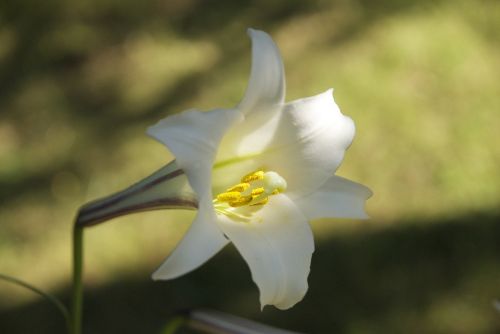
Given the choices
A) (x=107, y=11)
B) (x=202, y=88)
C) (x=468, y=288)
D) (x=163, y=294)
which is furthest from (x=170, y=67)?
(x=468, y=288)

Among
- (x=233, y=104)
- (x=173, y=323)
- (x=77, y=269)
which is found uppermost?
(x=77, y=269)

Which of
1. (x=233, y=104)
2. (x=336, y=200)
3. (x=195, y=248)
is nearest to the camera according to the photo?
(x=195, y=248)

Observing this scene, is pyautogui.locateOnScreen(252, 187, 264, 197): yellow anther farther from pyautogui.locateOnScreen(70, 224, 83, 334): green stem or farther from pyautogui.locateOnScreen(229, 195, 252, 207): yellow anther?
pyautogui.locateOnScreen(70, 224, 83, 334): green stem

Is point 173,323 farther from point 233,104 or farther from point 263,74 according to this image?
point 233,104

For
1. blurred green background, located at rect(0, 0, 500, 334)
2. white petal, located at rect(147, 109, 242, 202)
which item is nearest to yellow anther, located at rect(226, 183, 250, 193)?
white petal, located at rect(147, 109, 242, 202)

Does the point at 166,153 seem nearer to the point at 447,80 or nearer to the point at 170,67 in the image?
the point at 170,67

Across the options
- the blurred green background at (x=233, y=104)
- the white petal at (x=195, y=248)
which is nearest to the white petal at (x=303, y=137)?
the white petal at (x=195, y=248)

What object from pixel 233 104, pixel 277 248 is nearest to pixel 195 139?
pixel 277 248
